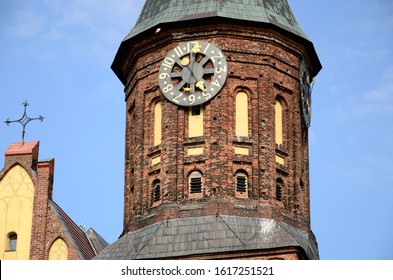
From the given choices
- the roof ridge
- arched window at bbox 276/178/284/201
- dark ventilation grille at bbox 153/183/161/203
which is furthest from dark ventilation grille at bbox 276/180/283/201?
the roof ridge

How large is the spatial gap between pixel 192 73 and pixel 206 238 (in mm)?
5539

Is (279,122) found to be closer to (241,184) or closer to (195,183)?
(241,184)

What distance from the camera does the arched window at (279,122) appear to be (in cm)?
4172

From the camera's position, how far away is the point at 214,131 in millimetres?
40812

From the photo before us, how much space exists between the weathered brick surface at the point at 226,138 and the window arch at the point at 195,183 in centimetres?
14

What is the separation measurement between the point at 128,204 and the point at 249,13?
7190 mm

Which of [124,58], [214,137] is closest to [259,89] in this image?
[214,137]

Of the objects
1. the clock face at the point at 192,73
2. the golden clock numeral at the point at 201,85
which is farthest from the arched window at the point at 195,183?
the golden clock numeral at the point at 201,85

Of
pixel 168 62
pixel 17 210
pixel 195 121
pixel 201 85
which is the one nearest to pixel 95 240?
pixel 17 210

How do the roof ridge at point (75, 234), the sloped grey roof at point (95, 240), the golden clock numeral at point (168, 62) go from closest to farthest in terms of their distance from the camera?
the roof ridge at point (75, 234), the golden clock numeral at point (168, 62), the sloped grey roof at point (95, 240)

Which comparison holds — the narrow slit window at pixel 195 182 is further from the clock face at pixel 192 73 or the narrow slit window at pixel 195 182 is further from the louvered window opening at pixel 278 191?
the louvered window opening at pixel 278 191

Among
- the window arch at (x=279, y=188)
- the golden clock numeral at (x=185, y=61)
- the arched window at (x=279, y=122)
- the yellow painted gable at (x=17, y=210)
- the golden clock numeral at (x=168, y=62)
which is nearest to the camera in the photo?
the yellow painted gable at (x=17, y=210)

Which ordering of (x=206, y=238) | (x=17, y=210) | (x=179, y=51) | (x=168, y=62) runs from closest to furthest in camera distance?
(x=206, y=238)
(x=17, y=210)
(x=179, y=51)
(x=168, y=62)

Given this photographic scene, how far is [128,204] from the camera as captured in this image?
4231cm
